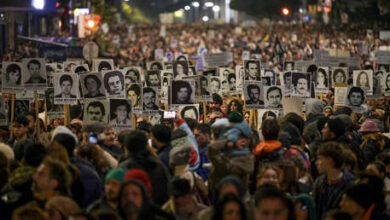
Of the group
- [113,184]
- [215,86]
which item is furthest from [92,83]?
[113,184]

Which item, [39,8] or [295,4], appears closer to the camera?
[39,8]

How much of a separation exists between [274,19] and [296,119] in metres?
133

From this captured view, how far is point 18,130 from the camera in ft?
46.3

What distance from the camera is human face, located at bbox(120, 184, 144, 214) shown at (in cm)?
812

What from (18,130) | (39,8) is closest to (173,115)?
(18,130)

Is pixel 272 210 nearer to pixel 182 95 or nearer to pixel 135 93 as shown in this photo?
pixel 182 95

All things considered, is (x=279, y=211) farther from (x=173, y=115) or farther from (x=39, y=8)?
(x=39, y=8)

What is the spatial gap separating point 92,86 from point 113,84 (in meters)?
0.65

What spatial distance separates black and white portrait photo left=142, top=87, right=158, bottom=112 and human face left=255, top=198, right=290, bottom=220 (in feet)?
29.9

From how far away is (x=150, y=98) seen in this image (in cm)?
1725

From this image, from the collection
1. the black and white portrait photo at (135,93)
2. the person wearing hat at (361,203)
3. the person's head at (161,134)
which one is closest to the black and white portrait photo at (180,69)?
the black and white portrait photo at (135,93)

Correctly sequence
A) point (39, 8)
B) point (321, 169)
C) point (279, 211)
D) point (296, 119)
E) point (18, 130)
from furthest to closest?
point (39, 8)
point (18, 130)
point (296, 119)
point (321, 169)
point (279, 211)

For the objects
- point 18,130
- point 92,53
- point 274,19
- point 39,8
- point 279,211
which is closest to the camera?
point 279,211

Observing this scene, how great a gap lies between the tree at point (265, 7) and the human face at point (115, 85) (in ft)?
347
